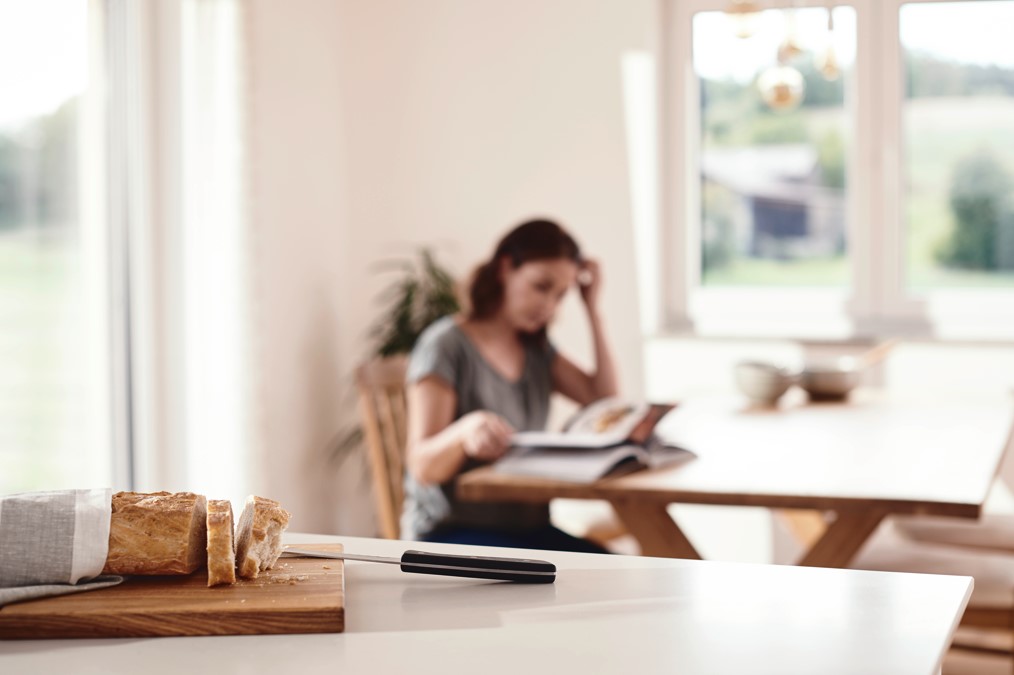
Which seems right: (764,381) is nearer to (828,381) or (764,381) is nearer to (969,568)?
(828,381)

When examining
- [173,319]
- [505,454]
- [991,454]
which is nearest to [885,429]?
[991,454]

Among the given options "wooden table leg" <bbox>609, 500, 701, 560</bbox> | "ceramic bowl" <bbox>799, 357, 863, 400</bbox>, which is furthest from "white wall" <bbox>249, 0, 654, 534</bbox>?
"wooden table leg" <bbox>609, 500, 701, 560</bbox>

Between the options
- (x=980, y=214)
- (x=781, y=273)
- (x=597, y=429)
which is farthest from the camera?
(x=781, y=273)

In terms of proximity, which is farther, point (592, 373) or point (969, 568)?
point (592, 373)

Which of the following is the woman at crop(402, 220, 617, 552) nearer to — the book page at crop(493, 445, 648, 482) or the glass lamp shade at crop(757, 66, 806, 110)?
the book page at crop(493, 445, 648, 482)

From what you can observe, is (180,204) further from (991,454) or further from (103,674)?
(103,674)

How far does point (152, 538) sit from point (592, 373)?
202 cm

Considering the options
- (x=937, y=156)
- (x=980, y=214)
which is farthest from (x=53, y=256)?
(x=980, y=214)

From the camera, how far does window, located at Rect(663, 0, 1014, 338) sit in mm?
3877

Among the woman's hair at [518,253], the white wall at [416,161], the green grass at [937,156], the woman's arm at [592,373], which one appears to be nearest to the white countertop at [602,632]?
the woman's hair at [518,253]

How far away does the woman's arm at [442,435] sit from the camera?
2.19m

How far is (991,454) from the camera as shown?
7.67 ft

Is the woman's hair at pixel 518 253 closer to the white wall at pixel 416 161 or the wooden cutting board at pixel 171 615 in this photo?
the white wall at pixel 416 161

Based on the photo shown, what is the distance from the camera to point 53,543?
→ 1.03 meters
